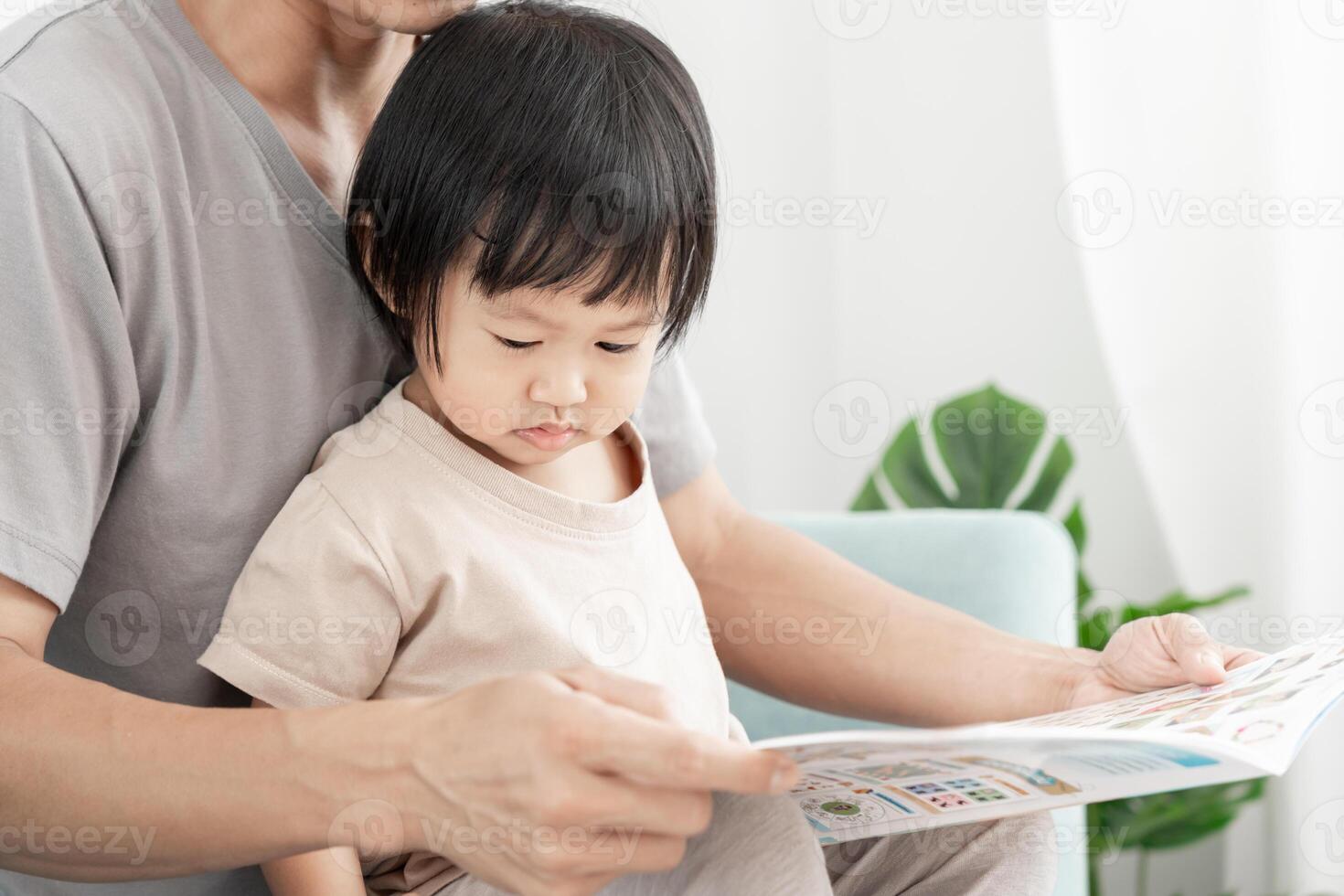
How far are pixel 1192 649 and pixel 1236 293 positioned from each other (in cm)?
121

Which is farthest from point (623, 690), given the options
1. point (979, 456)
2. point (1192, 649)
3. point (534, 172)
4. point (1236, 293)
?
point (1236, 293)

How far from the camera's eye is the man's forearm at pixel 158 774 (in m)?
0.66

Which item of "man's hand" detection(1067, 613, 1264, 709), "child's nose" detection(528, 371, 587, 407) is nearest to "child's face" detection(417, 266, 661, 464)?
"child's nose" detection(528, 371, 587, 407)

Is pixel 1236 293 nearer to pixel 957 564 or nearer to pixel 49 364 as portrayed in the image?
pixel 957 564

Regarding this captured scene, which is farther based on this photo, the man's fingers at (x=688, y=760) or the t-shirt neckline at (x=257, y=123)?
the t-shirt neckline at (x=257, y=123)

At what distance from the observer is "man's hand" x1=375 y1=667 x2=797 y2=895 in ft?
1.89

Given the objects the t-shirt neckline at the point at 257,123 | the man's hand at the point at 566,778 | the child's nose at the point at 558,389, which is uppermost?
the t-shirt neckline at the point at 257,123

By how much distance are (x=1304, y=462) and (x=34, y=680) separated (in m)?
1.66

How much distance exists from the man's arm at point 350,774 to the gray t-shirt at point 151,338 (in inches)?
3.9

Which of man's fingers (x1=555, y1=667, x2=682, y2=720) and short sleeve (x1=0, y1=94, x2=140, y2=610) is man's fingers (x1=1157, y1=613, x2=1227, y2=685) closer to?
man's fingers (x1=555, y1=667, x2=682, y2=720)

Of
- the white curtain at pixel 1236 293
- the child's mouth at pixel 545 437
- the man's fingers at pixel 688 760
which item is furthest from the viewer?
the white curtain at pixel 1236 293

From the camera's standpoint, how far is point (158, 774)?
0.68 m

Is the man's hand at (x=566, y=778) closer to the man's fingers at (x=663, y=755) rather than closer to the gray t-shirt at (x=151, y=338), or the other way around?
the man's fingers at (x=663, y=755)

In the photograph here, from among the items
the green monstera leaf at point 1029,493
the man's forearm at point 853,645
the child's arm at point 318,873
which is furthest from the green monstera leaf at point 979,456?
the child's arm at point 318,873
